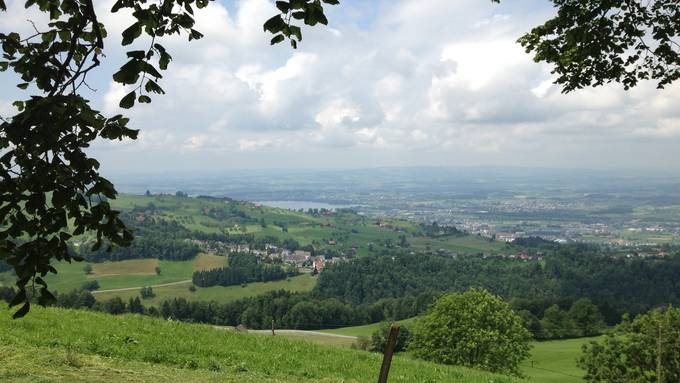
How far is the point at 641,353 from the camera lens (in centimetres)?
3472

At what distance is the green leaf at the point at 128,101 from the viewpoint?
14.6 feet

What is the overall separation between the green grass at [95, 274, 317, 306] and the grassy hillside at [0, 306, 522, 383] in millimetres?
102697

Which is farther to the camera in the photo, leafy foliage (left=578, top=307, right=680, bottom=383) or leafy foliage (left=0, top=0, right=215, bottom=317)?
leafy foliage (left=578, top=307, right=680, bottom=383)

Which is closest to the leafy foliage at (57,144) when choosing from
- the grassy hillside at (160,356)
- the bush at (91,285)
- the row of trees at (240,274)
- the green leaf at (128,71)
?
the green leaf at (128,71)

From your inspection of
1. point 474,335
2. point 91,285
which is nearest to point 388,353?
point 474,335

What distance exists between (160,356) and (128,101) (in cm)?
990

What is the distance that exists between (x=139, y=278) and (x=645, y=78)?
478ft

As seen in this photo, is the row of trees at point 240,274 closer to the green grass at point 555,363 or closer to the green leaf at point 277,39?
the green grass at point 555,363

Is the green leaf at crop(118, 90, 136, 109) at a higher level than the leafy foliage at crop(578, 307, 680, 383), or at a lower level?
higher

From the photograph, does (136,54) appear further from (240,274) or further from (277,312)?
(240,274)

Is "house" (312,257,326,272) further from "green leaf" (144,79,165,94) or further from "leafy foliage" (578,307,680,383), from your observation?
"green leaf" (144,79,165,94)

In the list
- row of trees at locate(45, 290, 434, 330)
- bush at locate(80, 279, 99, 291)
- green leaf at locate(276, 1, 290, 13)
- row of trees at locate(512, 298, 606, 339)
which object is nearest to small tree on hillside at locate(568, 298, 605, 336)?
row of trees at locate(512, 298, 606, 339)

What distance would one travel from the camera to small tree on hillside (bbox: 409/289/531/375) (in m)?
38.4

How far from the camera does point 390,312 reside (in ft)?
366
